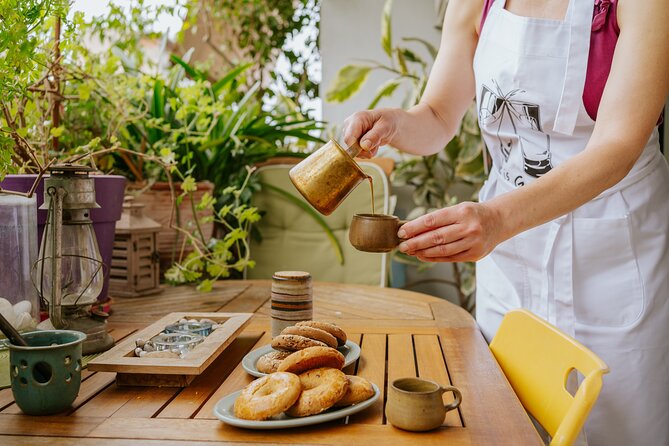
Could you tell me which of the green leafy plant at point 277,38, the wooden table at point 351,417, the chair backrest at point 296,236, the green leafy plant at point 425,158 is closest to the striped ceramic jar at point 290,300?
the wooden table at point 351,417

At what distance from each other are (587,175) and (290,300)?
0.62 meters

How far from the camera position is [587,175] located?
46.5 inches

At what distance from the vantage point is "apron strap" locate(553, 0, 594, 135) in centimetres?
140

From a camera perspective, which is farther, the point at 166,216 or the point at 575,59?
the point at 166,216

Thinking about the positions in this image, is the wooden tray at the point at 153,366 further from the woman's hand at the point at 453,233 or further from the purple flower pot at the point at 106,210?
the purple flower pot at the point at 106,210

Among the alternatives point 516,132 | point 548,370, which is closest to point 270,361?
point 548,370

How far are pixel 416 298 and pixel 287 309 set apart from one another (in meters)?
0.63

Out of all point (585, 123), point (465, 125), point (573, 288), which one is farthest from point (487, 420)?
point (465, 125)

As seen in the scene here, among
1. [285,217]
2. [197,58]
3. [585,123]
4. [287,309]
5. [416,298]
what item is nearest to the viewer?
[287,309]

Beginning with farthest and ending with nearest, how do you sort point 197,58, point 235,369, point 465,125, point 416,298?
point 197,58 < point 465,125 < point 416,298 < point 235,369

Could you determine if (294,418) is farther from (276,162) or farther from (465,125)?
(465,125)

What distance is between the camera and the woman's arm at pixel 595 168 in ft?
3.60

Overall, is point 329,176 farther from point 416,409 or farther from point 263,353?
point 416,409

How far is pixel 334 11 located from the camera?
351cm
